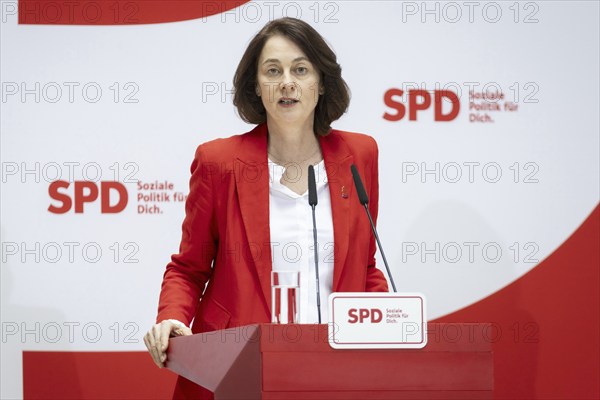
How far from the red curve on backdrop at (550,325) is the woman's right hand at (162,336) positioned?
1263mm

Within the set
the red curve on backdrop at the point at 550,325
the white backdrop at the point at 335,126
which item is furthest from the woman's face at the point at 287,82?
the red curve on backdrop at the point at 550,325

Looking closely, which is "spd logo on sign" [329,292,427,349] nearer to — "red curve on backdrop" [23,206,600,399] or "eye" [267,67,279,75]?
"eye" [267,67,279,75]

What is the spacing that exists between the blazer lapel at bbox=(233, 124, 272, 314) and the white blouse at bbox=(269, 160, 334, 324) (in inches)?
1.6

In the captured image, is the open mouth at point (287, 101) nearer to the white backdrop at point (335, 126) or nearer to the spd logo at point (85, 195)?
the white backdrop at point (335, 126)

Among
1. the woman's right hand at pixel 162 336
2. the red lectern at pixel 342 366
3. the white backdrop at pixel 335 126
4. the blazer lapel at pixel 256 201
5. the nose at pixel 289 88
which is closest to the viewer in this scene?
the red lectern at pixel 342 366

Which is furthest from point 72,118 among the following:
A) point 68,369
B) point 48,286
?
point 68,369

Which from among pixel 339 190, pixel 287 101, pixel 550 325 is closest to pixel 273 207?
pixel 339 190

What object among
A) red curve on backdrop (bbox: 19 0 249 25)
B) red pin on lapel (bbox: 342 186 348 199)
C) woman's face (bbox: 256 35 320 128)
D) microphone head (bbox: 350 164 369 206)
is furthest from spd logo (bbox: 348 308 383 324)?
red curve on backdrop (bbox: 19 0 249 25)

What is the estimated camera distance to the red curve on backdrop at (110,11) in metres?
3.26

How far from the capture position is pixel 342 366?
1.46 meters

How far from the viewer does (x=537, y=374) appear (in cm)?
337

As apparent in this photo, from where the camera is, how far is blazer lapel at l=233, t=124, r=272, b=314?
7.48 ft

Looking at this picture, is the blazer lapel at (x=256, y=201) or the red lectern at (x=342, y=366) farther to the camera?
the blazer lapel at (x=256, y=201)

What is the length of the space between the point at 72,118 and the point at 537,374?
2.07 metres
